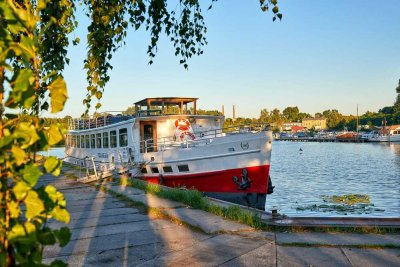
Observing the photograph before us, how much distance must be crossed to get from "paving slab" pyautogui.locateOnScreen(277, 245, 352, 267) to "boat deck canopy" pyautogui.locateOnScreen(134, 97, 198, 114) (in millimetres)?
15066

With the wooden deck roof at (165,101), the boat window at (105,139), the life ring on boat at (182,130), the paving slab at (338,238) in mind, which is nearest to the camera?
the paving slab at (338,238)

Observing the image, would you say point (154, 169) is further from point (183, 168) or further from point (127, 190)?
point (127, 190)

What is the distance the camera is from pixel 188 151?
55.4 ft

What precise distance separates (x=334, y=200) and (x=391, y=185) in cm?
901

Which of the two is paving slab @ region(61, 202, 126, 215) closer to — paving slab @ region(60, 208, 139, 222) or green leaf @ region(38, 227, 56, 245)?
paving slab @ region(60, 208, 139, 222)

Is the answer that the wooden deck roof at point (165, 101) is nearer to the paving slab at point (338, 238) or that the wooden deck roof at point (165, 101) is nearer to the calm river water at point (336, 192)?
the calm river water at point (336, 192)

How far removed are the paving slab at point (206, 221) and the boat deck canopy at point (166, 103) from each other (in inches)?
458

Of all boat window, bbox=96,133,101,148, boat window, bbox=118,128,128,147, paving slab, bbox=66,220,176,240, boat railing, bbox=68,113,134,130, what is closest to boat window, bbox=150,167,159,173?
boat window, bbox=118,128,128,147

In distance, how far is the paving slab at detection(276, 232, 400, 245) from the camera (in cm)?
579

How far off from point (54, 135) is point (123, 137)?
65.2 feet

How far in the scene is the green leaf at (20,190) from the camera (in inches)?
52.1

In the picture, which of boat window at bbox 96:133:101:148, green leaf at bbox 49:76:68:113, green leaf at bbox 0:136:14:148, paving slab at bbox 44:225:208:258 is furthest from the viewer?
boat window at bbox 96:133:101:148

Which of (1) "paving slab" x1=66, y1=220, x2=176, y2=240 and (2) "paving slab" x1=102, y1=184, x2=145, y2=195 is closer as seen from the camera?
(1) "paving slab" x1=66, y1=220, x2=176, y2=240

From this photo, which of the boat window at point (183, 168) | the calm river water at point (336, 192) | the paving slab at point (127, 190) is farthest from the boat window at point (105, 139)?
the paving slab at point (127, 190)
